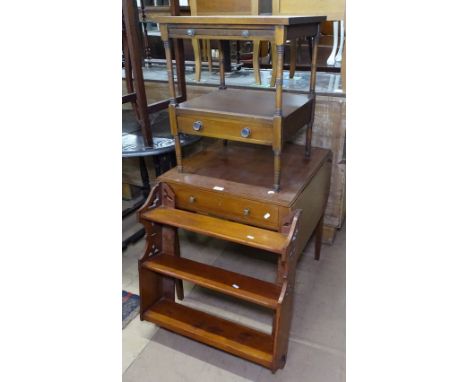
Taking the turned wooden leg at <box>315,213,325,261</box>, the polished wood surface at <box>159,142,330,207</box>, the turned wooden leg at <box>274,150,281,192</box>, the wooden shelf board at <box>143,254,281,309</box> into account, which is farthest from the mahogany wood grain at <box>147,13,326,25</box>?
the turned wooden leg at <box>315,213,325,261</box>

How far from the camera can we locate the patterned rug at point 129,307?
1.82 m

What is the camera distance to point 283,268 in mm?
1433

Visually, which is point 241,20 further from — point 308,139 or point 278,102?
point 308,139

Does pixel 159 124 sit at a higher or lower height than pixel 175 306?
higher

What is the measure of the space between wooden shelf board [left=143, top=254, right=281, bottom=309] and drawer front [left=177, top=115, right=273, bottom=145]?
563 millimetres

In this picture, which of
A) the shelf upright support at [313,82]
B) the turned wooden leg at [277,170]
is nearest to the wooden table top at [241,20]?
the shelf upright support at [313,82]

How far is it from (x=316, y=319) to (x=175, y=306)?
0.67 metres

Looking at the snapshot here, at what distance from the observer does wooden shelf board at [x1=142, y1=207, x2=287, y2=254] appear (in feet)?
4.62

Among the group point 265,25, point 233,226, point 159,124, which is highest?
point 265,25

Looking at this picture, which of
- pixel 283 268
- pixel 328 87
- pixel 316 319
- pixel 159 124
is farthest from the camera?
pixel 159 124

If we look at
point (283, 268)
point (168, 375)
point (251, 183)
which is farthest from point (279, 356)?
point (251, 183)

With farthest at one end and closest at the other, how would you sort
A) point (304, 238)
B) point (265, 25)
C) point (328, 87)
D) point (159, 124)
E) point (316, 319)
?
point (159, 124) → point (328, 87) → point (316, 319) → point (304, 238) → point (265, 25)

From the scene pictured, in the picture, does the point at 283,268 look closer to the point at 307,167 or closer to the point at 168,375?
the point at 307,167

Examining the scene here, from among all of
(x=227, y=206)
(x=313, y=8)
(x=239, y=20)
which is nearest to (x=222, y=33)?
(x=239, y=20)
